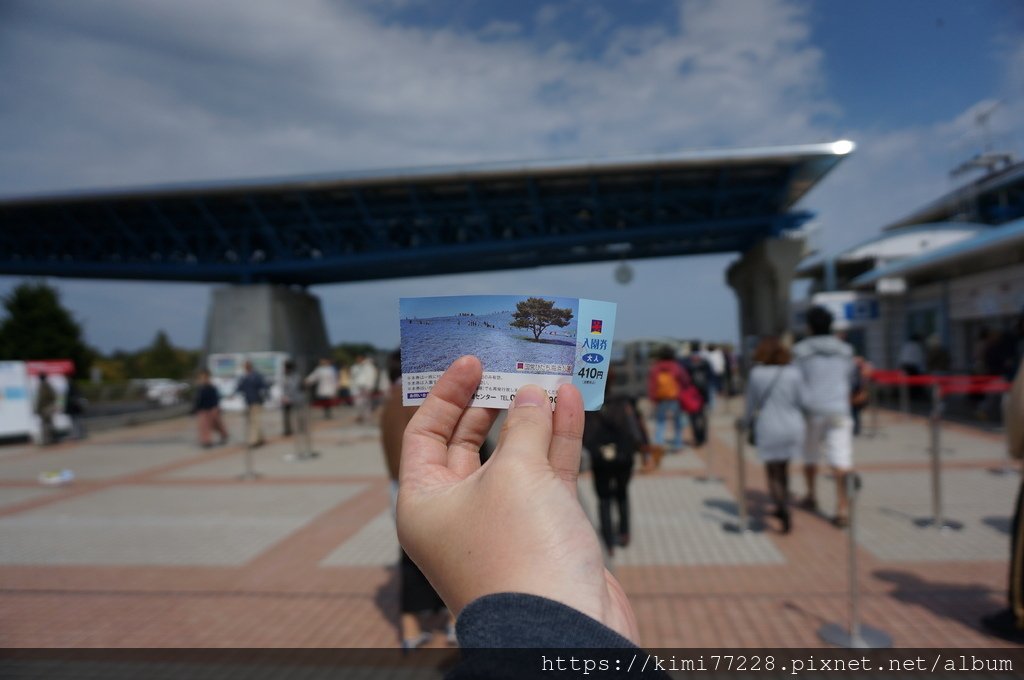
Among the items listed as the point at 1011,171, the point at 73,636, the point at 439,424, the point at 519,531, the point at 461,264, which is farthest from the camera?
the point at 461,264

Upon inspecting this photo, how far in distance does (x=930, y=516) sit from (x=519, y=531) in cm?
687

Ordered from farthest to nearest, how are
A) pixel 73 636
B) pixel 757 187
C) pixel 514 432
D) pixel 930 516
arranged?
pixel 757 187 → pixel 930 516 → pixel 73 636 → pixel 514 432

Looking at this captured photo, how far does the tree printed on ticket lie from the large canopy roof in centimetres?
2061

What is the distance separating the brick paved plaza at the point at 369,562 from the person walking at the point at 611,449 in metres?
0.44

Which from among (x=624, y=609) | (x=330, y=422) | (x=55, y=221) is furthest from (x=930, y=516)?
(x=55, y=221)

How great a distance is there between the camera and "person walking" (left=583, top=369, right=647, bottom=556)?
5289 mm

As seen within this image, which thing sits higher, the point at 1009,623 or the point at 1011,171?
the point at 1011,171

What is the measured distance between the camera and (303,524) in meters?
6.93

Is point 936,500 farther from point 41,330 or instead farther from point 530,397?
point 41,330

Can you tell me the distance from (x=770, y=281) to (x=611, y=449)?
2367cm

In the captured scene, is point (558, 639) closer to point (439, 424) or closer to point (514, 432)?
point (514, 432)

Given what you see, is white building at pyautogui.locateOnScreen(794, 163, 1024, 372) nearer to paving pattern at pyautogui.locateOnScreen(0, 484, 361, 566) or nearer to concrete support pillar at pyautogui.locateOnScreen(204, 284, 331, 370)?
paving pattern at pyautogui.locateOnScreen(0, 484, 361, 566)

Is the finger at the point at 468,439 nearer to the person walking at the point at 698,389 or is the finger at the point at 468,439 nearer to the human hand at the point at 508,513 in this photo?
the human hand at the point at 508,513

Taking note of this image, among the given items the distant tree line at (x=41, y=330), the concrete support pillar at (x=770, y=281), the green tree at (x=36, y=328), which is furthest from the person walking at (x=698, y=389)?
the green tree at (x=36, y=328)
